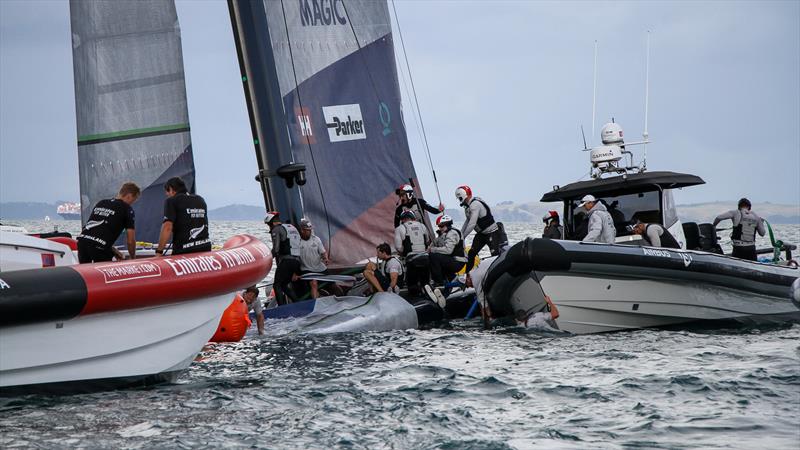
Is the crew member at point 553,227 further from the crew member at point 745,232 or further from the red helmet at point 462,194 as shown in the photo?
the crew member at point 745,232

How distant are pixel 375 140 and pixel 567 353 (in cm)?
697

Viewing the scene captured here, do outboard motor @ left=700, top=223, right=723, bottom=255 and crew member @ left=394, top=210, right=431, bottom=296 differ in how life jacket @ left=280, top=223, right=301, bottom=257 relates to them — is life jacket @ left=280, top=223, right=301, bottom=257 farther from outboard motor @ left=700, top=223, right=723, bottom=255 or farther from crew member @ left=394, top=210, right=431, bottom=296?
outboard motor @ left=700, top=223, right=723, bottom=255

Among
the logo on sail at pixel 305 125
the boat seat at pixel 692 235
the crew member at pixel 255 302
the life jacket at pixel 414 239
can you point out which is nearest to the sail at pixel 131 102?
the logo on sail at pixel 305 125

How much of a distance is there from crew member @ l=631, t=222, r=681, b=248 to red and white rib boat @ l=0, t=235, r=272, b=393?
19.4 feet

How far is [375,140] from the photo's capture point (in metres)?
16.5

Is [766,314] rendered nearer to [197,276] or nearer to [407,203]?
[407,203]

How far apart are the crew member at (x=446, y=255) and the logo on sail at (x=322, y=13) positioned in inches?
154

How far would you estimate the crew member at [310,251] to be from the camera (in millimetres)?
13930

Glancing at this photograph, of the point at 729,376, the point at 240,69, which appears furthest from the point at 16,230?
the point at 729,376

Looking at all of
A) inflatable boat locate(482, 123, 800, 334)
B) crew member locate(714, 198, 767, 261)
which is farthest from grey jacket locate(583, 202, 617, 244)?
crew member locate(714, 198, 767, 261)

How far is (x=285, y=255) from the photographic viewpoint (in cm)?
1337

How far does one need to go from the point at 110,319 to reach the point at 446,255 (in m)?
6.98

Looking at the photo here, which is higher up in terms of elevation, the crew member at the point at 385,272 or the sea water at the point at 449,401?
the crew member at the point at 385,272

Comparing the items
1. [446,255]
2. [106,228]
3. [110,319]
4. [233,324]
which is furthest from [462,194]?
A: [110,319]
